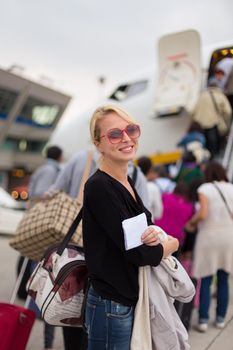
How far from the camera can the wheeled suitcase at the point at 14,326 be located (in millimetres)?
2900

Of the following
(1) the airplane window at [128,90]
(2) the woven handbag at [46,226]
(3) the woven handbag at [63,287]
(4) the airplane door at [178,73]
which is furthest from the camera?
(1) the airplane window at [128,90]

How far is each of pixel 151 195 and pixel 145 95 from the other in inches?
234

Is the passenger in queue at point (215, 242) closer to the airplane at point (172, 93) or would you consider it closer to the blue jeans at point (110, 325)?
the blue jeans at point (110, 325)

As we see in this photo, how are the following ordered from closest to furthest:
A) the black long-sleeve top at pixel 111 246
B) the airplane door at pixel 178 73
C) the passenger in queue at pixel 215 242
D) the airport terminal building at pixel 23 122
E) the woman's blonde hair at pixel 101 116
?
the black long-sleeve top at pixel 111 246 < the woman's blonde hair at pixel 101 116 < the passenger in queue at pixel 215 242 < the airplane door at pixel 178 73 < the airport terminal building at pixel 23 122

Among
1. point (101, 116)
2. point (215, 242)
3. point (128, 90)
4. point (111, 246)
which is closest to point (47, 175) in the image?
point (215, 242)

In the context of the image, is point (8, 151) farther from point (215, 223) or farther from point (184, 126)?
point (215, 223)

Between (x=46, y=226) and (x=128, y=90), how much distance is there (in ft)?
29.1

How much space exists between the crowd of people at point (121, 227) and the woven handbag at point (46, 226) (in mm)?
404

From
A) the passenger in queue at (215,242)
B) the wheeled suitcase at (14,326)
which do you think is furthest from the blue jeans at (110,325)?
the passenger in queue at (215,242)

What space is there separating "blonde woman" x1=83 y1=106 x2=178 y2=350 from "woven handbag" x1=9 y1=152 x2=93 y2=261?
1082 mm

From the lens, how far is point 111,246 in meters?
2.04

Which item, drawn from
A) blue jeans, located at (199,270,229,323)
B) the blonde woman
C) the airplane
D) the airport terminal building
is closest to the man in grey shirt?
blue jeans, located at (199,270,229,323)

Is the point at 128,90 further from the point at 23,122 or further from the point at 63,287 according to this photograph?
the point at 23,122

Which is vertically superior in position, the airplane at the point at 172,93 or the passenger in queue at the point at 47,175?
the airplane at the point at 172,93
